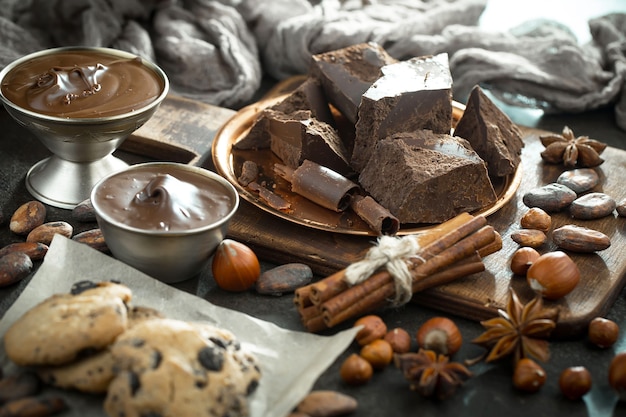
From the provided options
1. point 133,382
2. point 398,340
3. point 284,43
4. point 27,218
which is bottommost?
point 27,218

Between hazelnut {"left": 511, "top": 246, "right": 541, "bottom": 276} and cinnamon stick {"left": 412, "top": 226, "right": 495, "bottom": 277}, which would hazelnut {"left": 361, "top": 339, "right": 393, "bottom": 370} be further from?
hazelnut {"left": 511, "top": 246, "right": 541, "bottom": 276}

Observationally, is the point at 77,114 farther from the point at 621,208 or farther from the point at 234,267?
the point at 621,208

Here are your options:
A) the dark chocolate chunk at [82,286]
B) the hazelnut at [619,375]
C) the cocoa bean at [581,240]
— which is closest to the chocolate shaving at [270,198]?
the dark chocolate chunk at [82,286]

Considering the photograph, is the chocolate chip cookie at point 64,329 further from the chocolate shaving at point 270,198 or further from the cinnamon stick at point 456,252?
the cinnamon stick at point 456,252

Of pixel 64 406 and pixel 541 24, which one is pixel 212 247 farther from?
pixel 541 24

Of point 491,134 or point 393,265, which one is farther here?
point 491,134

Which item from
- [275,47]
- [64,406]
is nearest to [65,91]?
[64,406]

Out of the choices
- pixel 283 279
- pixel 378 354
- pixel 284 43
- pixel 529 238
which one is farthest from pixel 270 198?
pixel 284 43
